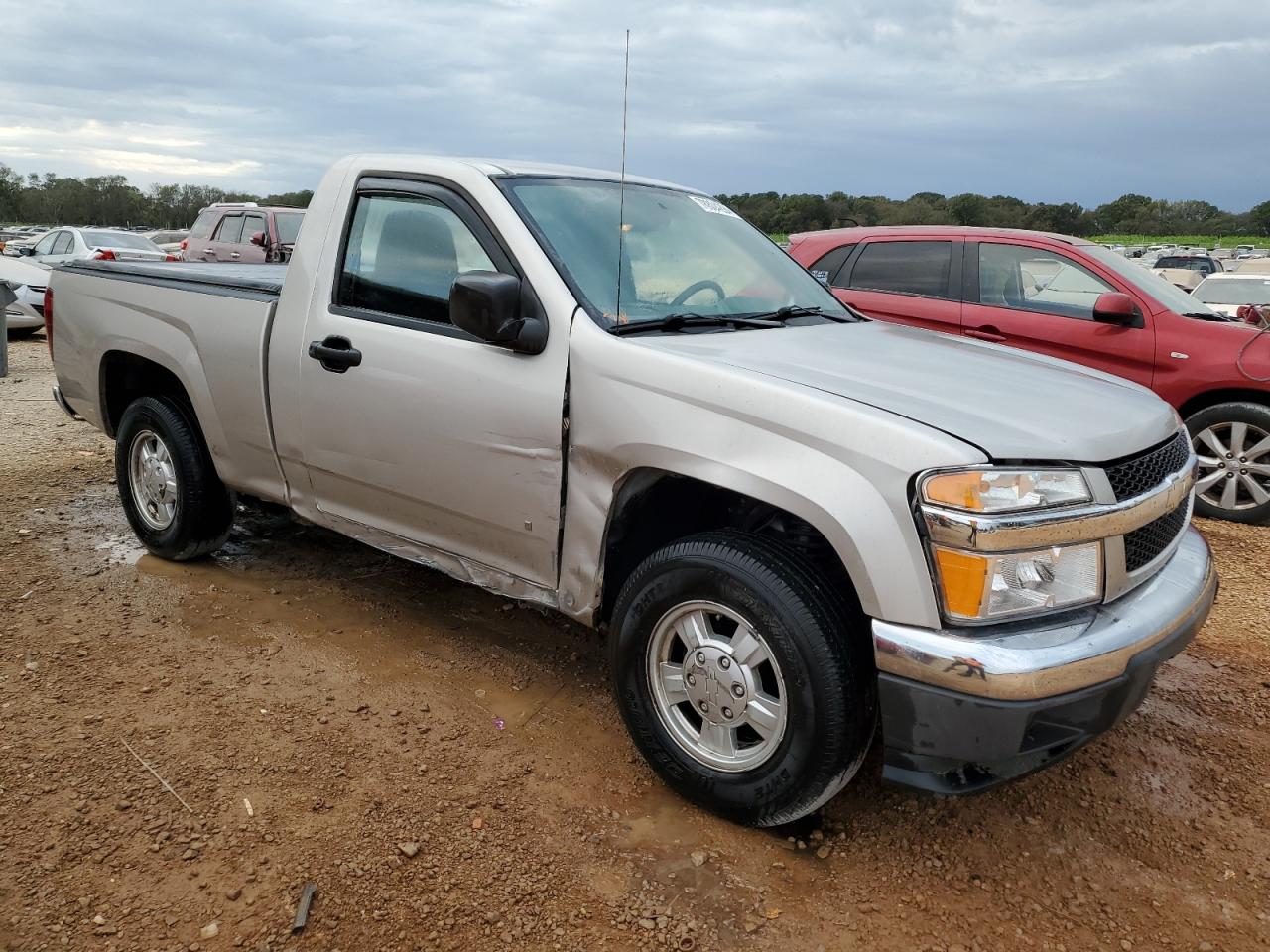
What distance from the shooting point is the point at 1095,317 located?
238 inches

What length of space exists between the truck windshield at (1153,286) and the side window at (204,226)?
13595 millimetres

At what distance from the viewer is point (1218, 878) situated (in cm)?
261

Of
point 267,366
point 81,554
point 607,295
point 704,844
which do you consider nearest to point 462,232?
point 607,295

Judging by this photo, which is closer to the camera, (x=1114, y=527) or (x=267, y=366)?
(x=1114, y=527)

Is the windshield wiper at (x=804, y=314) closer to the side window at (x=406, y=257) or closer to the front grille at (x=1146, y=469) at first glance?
the side window at (x=406, y=257)

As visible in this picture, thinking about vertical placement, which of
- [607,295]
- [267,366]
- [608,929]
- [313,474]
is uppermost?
[607,295]

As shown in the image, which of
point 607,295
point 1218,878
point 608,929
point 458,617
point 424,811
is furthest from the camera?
point 458,617

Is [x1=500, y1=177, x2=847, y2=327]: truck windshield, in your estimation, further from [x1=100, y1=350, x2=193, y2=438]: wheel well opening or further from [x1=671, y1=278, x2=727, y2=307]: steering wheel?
[x1=100, y1=350, x2=193, y2=438]: wheel well opening

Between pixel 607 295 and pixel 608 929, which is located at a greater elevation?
pixel 607 295

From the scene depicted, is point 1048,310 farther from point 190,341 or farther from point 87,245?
point 87,245

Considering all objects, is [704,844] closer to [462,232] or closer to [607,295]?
[607,295]

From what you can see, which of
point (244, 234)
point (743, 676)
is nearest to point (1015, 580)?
point (743, 676)

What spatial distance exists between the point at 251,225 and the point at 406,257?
41.8ft

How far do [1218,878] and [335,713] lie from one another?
275cm
